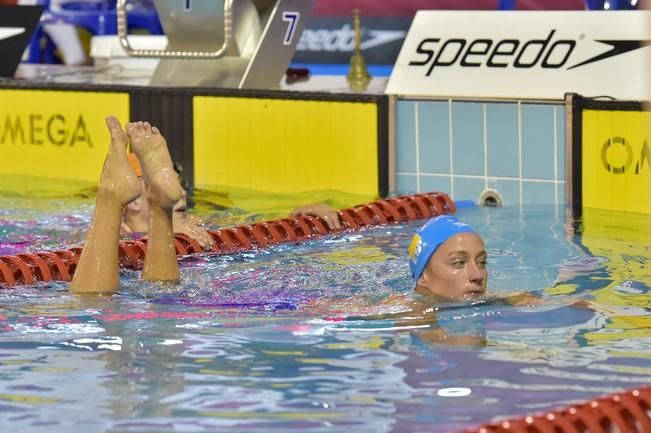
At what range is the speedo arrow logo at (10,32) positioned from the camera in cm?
867

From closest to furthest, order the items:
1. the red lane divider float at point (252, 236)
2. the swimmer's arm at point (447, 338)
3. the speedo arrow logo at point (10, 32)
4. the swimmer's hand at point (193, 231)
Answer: the swimmer's arm at point (447, 338) → the red lane divider float at point (252, 236) → the swimmer's hand at point (193, 231) → the speedo arrow logo at point (10, 32)

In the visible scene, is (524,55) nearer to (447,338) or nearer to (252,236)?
(252,236)

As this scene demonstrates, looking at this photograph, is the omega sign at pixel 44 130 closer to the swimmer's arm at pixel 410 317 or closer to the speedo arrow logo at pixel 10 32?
the speedo arrow logo at pixel 10 32

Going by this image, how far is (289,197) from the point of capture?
269 inches

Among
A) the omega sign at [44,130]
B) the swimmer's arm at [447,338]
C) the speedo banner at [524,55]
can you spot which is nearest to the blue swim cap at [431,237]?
the swimmer's arm at [447,338]

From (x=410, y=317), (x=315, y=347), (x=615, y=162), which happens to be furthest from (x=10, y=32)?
(x=315, y=347)

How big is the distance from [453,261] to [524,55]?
2.23m

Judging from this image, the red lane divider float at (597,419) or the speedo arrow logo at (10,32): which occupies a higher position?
the speedo arrow logo at (10,32)

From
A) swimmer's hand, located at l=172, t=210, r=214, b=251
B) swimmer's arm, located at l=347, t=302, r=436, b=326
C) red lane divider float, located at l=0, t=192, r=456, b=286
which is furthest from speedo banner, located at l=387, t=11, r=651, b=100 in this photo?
swimmer's arm, located at l=347, t=302, r=436, b=326

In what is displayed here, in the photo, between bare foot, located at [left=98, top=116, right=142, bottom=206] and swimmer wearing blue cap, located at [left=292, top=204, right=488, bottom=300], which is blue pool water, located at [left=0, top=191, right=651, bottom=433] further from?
bare foot, located at [left=98, top=116, right=142, bottom=206]

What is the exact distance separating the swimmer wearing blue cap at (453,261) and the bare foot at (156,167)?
82cm

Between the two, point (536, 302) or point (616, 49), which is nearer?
point (536, 302)

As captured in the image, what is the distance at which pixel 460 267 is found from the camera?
428 centimetres

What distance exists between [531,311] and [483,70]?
2335 millimetres
